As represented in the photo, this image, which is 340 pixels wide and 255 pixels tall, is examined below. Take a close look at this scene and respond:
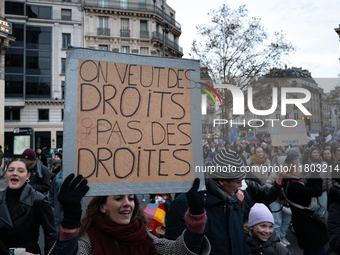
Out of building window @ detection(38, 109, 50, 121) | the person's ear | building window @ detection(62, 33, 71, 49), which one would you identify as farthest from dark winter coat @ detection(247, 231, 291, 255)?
building window @ detection(62, 33, 71, 49)

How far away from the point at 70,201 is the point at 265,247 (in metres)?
2.00

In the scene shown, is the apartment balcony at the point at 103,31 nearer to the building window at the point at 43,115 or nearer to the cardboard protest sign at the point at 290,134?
the building window at the point at 43,115

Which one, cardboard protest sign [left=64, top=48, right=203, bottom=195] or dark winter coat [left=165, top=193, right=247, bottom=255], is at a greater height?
cardboard protest sign [left=64, top=48, right=203, bottom=195]

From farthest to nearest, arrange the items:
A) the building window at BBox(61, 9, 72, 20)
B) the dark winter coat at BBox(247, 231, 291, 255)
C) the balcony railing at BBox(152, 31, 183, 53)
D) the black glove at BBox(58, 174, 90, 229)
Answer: the balcony railing at BBox(152, 31, 183, 53)
the building window at BBox(61, 9, 72, 20)
the dark winter coat at BBox(247, 231, 291, 255)
the black glove at BBox(58, 174, 90, 229)

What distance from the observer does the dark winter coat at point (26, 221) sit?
2.65 m

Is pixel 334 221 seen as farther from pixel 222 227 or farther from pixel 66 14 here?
pixel 66 14

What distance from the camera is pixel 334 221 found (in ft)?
9.33

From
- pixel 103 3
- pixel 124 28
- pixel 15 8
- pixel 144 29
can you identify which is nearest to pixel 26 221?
pixel 124 28

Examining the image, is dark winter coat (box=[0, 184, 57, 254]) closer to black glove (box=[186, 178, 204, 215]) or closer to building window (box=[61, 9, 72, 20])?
black glove (box=[186, 178, 204, 215])

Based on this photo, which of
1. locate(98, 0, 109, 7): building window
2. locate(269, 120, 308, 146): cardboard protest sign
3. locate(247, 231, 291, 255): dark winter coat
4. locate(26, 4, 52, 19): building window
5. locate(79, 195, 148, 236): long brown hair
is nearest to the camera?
locate(79, 195, 148, 236): long brown hair

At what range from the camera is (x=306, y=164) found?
5980 millimetres

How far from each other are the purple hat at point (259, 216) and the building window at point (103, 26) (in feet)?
118

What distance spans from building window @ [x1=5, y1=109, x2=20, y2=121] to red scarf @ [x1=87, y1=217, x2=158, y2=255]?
35235 mm

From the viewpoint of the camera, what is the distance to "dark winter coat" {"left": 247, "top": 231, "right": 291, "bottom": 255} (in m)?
2.78
